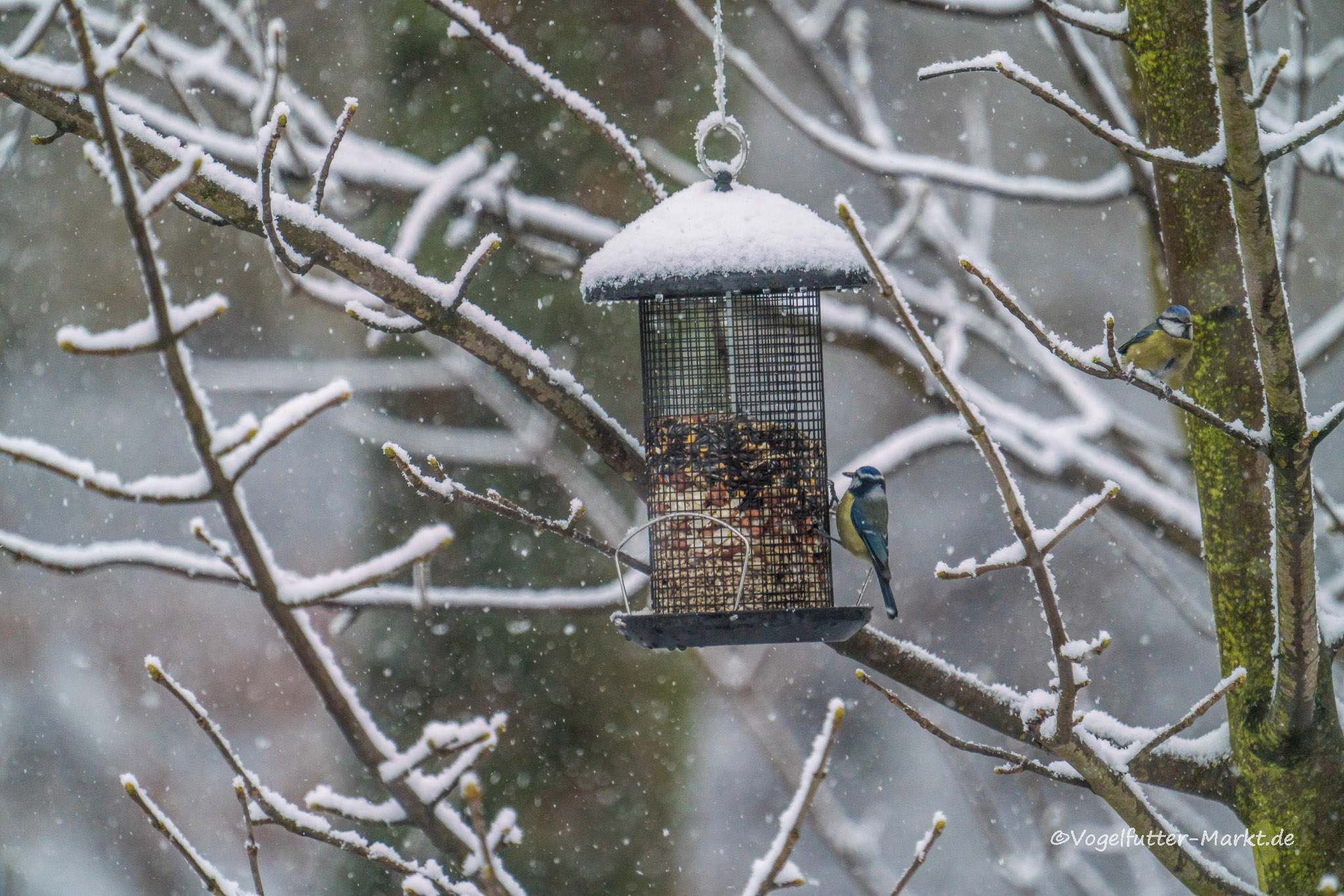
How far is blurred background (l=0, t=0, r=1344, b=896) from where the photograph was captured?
7691 mm

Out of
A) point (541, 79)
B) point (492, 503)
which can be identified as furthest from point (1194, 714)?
point (541, 79)

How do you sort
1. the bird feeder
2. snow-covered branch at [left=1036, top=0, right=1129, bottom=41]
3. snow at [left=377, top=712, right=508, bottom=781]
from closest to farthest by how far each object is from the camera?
snow at [left=377, top=712, right=508, bottom=781] < snow-covered branch at [left=1036, top=0, right=1129, bottom=41] < the bird feeder

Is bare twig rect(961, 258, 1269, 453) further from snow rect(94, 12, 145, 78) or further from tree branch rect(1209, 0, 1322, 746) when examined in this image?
snow rect(94, 12, 145, 78)

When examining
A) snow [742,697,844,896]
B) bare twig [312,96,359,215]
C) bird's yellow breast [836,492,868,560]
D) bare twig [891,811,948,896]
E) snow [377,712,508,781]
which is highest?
bare twig [312,96,359,215]

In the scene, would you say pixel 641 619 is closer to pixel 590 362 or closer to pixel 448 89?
pixel 590 362

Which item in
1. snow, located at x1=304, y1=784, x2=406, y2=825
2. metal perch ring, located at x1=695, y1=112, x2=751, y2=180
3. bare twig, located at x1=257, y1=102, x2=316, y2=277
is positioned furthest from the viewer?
metal perch ring, located at x1=695, y1=112, x2=751, y2=180

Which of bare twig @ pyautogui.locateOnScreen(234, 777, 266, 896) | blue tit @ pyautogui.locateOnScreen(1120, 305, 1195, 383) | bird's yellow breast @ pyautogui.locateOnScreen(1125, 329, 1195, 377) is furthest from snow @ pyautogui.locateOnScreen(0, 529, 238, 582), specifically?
bird's yellow breast @ pyautogui.locateOnScreen(1125, 329, 1195, 377)

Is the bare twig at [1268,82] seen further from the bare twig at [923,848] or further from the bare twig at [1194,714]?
the bare twig at [923,848]

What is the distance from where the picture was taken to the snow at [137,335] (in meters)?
1.31

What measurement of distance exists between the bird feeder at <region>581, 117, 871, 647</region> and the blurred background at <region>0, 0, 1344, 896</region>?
3.18 metres

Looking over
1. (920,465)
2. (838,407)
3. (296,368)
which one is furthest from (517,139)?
(920,465)

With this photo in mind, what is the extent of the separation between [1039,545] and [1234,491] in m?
1.33

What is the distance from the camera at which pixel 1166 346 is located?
12.0 ft

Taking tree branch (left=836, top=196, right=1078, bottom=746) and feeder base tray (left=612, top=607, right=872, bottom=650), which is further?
feeder base tray (left=612, top=607, right=872, bottom=650)
